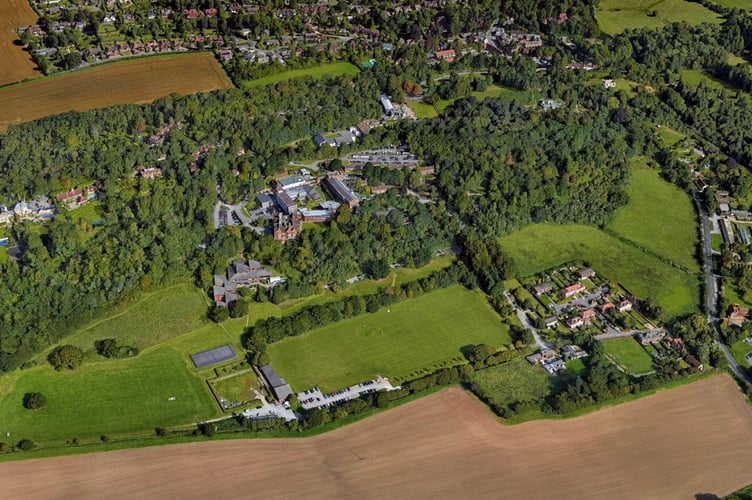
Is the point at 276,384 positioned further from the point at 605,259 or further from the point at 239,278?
the point at 605,259

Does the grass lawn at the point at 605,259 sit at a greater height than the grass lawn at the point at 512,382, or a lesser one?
lesser

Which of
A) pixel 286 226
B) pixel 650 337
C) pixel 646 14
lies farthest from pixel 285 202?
pixel 646 14

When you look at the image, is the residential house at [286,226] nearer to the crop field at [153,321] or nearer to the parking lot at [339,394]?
the crop field at [153,321]

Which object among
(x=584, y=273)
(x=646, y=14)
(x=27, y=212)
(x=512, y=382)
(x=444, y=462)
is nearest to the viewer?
(x=444, y=462)

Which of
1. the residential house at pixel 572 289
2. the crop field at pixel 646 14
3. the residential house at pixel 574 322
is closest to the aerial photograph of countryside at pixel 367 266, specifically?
the residential house at pixel 574 322

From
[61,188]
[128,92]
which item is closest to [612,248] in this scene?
[61,188]

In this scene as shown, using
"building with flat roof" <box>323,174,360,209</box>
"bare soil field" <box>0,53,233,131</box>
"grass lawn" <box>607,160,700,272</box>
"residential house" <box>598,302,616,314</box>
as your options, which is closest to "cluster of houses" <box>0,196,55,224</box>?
"bare soil field" <box>0,53,233,131</box>

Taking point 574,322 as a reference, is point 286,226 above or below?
above

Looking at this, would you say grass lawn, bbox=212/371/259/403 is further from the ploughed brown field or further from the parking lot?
the ploughed brown field
